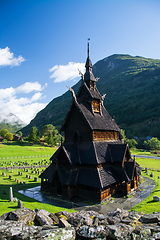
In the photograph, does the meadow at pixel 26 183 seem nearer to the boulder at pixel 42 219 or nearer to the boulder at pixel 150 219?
the boulder at pixel 42 219

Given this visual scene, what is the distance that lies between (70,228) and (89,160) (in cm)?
1239

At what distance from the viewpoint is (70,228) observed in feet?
19.7

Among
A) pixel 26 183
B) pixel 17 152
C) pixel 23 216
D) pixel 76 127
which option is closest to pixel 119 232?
pixel 23 216

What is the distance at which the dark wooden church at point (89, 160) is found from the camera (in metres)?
17.6

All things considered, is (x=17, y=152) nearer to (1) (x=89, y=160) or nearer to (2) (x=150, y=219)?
(1) (x=89, y=160)

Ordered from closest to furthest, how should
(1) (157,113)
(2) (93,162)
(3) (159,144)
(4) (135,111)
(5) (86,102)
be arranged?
(2) (93,162)
(5) (86,102)
(3) (159,144)
(1) (157,113)
(4) (135,111)

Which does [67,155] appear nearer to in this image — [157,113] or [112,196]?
[112,196]

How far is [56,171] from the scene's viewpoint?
1848cm

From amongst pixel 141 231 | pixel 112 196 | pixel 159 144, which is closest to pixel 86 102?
pixel 112 196

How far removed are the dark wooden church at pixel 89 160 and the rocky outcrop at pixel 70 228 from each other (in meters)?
8.92

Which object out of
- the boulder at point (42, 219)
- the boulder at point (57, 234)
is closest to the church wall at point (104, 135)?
the boulder at point (42, 219)

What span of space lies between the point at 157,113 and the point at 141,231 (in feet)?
589

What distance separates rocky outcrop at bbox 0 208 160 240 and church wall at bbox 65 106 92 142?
12.6 m

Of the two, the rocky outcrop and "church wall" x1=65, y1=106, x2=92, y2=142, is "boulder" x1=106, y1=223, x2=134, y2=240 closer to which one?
the rocky outcrop
